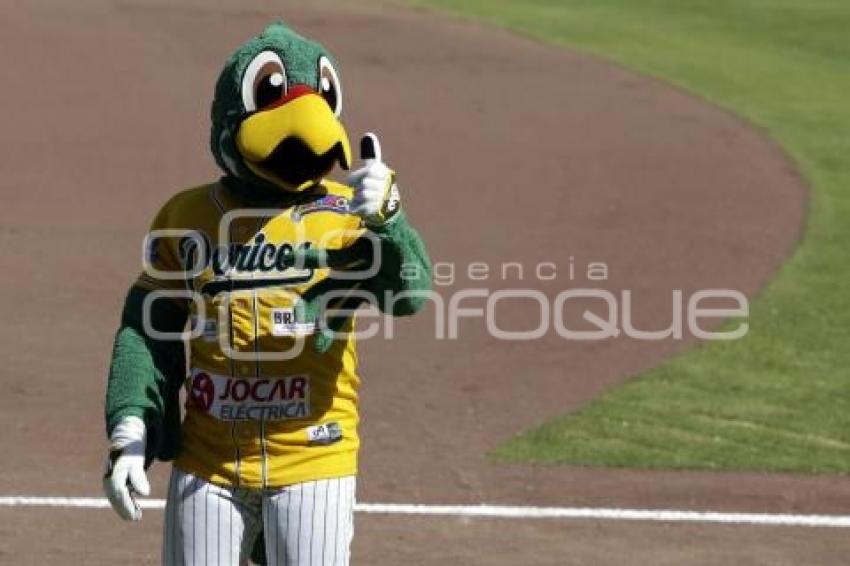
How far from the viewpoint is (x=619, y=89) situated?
728 inches

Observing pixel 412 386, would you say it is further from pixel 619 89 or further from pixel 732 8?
pixel 732 8

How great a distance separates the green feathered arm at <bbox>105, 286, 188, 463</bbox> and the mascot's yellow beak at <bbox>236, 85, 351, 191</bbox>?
49cm

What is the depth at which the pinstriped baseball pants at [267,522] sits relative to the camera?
4812mm

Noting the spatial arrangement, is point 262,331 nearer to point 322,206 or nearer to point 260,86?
point 322,206

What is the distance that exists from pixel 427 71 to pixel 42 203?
6011 millimetres

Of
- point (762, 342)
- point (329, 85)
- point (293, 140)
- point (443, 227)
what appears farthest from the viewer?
point (443, 227)

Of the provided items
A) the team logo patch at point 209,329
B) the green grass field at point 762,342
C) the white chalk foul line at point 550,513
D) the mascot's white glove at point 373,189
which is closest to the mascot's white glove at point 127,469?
the team logo patch at point 209,329

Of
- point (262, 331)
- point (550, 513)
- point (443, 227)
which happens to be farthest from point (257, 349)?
point (443, 227)

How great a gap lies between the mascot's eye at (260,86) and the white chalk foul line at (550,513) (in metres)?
3.69

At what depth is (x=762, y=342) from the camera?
11.2 metres

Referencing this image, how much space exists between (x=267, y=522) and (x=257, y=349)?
46 cm

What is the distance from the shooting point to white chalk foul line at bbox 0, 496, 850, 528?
830 cm

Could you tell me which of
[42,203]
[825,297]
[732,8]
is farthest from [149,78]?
[732,8]

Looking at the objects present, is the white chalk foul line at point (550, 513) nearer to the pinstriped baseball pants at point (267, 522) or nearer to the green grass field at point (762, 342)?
the green grass field at point (762, 342)
